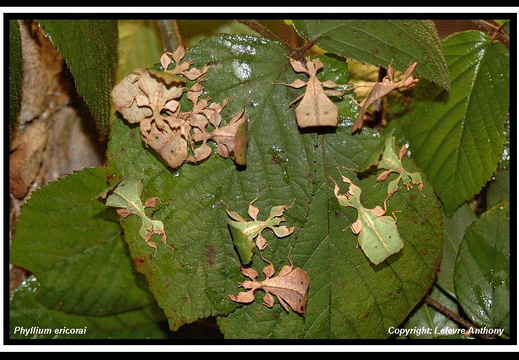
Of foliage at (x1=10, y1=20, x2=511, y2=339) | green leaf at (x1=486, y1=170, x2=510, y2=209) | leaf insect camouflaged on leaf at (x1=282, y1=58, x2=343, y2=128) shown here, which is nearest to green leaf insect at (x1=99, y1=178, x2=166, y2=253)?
foliage at (x1=10, y1=20, x2=511, y2=339)

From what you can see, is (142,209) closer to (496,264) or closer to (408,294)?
(408,294)

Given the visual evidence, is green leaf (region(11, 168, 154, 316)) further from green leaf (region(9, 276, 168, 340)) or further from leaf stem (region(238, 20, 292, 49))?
leaf stem (region(238, 20, 292, 49))

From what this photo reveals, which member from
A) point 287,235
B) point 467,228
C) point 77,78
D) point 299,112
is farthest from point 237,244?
point 467,228

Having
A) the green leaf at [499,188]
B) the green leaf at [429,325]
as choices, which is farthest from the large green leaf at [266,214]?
the green leaf at [499,188]

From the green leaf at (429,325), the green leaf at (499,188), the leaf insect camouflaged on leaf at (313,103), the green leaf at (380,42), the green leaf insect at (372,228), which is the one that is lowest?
the green leaf at (429,325)

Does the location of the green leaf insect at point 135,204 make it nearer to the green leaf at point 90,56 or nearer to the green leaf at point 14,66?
the green leaf at point 90,56

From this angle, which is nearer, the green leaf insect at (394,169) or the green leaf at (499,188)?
the green leaf insect at (394,169)
